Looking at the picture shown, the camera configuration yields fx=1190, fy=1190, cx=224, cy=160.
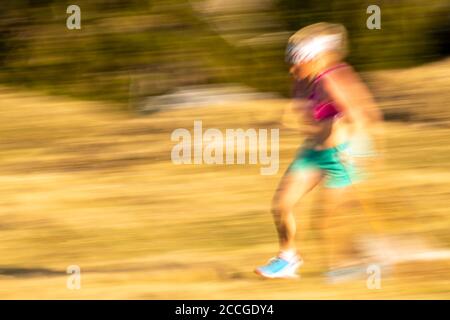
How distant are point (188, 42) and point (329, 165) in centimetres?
309

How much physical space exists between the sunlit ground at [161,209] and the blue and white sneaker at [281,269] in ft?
0.20

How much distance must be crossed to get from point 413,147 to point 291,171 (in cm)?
203

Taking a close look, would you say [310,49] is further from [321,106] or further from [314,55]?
[321,106]

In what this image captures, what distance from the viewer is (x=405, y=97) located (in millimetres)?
8617

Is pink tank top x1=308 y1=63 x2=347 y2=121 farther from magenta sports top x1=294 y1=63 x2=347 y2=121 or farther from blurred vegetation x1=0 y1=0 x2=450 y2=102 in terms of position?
blurred vegetation x1=0 y1=0 x2=450 y2=102

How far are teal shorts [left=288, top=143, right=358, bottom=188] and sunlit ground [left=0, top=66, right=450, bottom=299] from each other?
529mm

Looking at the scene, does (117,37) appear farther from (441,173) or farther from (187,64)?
(441,173)

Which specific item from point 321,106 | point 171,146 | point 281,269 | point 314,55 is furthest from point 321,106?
point 171,146

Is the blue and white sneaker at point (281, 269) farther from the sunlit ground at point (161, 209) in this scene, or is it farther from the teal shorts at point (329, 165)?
the teal shorts at point (329, 165)

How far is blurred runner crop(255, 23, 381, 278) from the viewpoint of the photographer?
611 centimetres

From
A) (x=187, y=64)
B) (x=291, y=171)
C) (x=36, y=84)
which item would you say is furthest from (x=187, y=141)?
(x=291, y=171)

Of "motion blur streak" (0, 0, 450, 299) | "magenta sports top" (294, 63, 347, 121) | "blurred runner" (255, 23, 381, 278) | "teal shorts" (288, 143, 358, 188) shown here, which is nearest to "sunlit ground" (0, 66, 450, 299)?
"motion blur streak" (0, 0, 450, 299)

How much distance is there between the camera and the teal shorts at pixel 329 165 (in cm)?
609

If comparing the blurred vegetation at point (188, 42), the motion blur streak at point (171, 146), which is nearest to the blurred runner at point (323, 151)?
the motion blur streak at point (171, 146)
